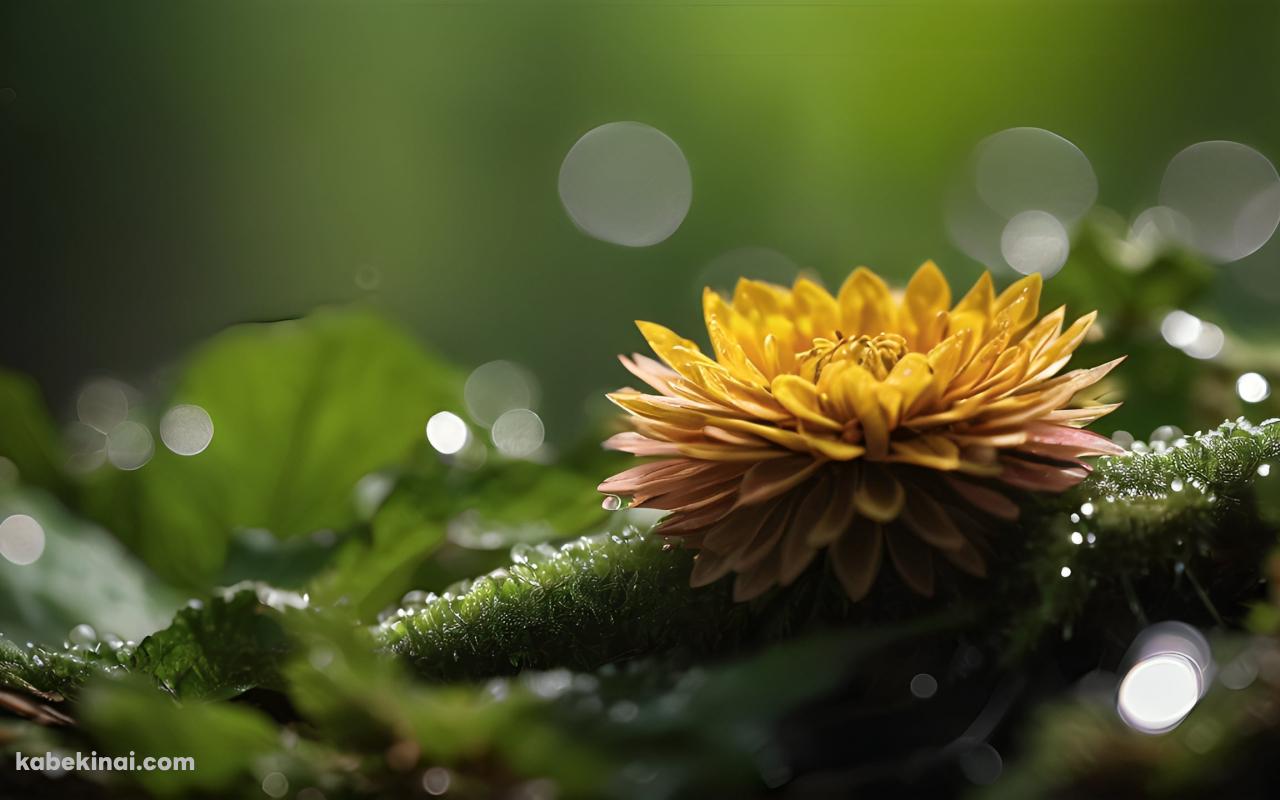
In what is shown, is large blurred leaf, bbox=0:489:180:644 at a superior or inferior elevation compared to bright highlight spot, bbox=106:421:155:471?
inferior

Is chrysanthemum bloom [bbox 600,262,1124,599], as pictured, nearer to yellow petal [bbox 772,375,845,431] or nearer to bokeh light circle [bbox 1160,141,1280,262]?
yellow petal [bbox 772,375,845,431]

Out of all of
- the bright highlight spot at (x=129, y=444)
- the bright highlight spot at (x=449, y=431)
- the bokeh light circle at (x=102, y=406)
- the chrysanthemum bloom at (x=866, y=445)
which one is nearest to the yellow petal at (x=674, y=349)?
the chrysanthemum bloom at (x=866, y=445)

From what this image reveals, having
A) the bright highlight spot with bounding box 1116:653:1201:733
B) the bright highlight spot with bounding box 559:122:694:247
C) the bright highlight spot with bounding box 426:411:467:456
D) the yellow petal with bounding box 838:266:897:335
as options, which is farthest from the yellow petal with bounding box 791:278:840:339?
the bright highlight spot with bounding box 559:122:694:247

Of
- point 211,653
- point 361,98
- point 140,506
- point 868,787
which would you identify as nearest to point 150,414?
point 140,506

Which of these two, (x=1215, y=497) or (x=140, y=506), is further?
(x=140, y=506)

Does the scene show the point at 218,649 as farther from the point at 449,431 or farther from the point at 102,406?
the point at 102,406

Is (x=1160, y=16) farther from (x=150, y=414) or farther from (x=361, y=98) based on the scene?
(x=150, y=414)
